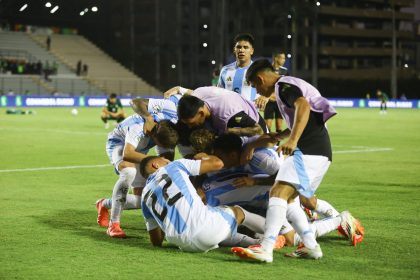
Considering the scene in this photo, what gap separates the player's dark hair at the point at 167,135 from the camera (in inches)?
314

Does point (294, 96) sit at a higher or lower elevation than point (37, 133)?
higher

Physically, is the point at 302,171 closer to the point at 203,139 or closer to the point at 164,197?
the point at 203,139

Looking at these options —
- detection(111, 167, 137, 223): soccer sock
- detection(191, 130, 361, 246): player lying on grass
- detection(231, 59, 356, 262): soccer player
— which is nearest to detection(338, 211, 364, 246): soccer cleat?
detection(191, 130, 361, 246): player lying on grass

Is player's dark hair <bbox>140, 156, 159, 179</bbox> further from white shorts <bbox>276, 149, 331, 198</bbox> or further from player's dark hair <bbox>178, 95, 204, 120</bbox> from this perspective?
white shorts <bbox>276, 149, 331, 198</bbox>

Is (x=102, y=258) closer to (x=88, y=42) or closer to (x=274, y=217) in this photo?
(x=274, y=217)

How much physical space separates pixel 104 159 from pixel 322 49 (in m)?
83.2

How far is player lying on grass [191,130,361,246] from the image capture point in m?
8.37

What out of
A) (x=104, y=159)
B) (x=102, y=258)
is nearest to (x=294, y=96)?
(x=102, y=258)

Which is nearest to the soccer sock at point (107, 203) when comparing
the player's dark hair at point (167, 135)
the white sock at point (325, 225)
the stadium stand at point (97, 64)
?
the player's dark hair at point (167, 135)

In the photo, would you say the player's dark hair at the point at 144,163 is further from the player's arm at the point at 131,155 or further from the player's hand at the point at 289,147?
the player's hand at the point at 289,147

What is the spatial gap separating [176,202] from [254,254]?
884 mm

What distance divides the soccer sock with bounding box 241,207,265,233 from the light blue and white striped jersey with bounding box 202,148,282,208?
604mm

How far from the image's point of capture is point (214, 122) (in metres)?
8.62

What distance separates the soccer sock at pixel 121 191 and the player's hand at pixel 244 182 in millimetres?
1365
